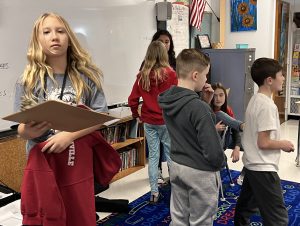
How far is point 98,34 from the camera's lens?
3410 mm

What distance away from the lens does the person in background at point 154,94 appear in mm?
2986

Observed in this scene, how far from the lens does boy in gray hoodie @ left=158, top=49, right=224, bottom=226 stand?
5.60 feet

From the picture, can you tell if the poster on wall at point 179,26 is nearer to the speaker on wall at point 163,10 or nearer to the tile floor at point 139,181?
the speaker on wall at point 163,10

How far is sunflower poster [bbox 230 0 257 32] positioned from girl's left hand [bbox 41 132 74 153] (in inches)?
190

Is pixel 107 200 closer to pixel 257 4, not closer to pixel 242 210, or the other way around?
pixel 242 210

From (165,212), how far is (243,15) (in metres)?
3.80

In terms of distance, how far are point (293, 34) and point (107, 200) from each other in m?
5.05

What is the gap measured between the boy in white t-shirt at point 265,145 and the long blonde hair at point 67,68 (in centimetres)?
92

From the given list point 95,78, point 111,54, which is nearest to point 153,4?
point 111,54

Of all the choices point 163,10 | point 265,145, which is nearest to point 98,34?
point 163,10

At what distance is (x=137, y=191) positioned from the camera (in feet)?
11.1

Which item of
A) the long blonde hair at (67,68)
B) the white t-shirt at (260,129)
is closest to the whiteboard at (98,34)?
the long blonde hair at (67,68)

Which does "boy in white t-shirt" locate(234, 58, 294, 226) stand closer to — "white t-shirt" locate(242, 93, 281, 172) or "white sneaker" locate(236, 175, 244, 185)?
"white t-shirt" locate(242, 93, 281, 172)

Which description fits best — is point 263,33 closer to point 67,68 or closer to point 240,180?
point 240,180
